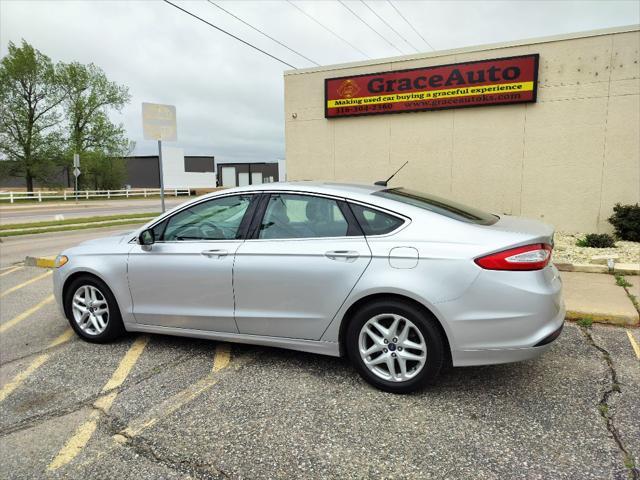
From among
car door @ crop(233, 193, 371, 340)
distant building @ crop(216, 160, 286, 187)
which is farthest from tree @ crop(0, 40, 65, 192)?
car door @ crop(233, 193, 371, 340)

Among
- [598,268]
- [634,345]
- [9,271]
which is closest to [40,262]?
[9,271]

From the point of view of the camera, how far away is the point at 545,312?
122 inches

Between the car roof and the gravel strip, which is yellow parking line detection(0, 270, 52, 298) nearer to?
the car roof

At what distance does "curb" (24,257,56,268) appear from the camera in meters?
8.93

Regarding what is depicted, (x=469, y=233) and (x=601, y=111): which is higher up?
(x=601, y=111)

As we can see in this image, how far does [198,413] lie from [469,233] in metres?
2.24

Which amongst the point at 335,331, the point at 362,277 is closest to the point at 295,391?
the point at 335,331

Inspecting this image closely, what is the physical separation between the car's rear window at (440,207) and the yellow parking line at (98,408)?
2550 mm

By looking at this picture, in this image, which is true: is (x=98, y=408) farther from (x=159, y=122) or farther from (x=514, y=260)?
(x=159, y=122)

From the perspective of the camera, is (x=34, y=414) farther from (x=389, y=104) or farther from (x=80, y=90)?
(x=80, y=90)

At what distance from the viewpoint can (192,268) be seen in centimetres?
399

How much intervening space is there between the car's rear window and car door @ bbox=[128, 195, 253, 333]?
1.25 m

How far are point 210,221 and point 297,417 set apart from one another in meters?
1.89

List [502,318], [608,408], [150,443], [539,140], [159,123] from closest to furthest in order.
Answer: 1. [150,443]
2. [502,318]
3. [608,408]
4. [159,123]
5. [539,140]
